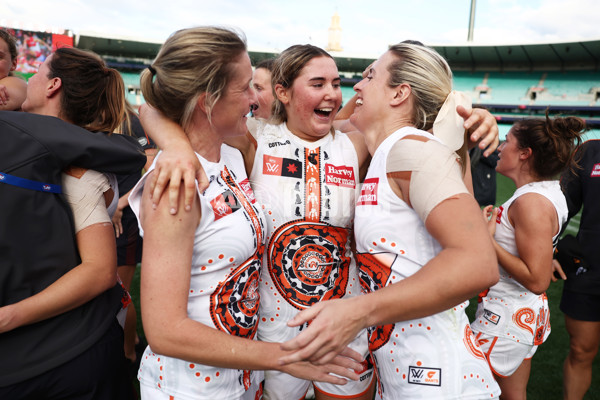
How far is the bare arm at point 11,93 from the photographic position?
265 centimetres

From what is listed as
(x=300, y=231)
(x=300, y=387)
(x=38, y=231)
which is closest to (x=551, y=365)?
(x=300, y=387)

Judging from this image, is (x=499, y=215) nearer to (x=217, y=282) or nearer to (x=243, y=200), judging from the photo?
(x=243, y=200)

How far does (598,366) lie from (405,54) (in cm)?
431

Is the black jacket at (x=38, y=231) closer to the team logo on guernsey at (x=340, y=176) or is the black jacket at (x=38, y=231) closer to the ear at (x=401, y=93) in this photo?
the team logo on guernsey at (x=340, y=176)

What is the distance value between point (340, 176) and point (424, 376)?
3.63ft

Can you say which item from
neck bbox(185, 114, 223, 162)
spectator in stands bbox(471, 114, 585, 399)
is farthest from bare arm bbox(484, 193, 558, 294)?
neck bbox(185, 114, 223, 162)

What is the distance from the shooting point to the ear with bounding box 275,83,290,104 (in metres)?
2.44

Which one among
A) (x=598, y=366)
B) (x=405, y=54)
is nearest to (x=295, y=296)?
(x=405, y=54)

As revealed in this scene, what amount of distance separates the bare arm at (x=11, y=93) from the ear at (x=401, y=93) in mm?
2574

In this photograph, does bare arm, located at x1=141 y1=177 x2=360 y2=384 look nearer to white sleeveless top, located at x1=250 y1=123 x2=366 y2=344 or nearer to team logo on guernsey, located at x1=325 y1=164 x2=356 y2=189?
white sleeveless top, located at x1=250 y1=123 x2=366 y2=344

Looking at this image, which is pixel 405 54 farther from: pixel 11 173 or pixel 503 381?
pixel 503 381

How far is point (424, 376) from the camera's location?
149 cm

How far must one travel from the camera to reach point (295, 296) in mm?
2113

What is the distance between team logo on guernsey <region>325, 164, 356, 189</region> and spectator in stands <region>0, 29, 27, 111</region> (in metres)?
2.27
